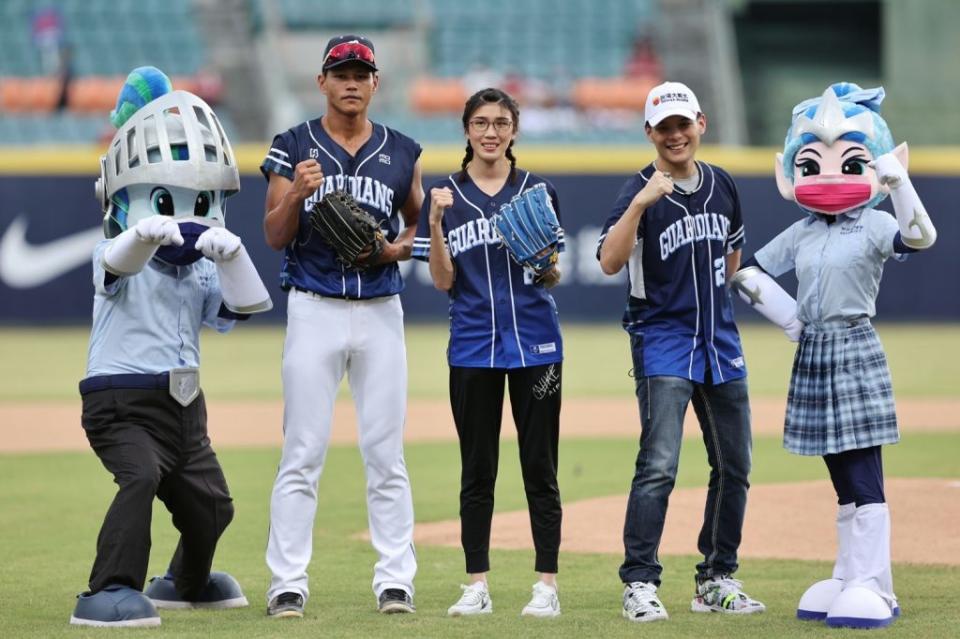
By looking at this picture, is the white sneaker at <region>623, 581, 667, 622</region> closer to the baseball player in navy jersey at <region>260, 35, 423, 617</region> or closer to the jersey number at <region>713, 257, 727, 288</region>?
the baseball player in navy jersey at <region>260, 35, 423, 617</region>

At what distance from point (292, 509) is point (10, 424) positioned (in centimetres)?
745

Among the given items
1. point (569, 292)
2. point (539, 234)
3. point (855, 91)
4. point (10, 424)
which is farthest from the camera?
point (569, 292)

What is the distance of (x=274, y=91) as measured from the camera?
23969mm

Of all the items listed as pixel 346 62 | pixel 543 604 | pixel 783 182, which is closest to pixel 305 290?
pixel 346 62

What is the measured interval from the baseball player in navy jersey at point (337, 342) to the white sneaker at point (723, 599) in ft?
3.61

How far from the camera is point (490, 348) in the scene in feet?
18.3

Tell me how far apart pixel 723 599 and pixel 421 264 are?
14180 mm

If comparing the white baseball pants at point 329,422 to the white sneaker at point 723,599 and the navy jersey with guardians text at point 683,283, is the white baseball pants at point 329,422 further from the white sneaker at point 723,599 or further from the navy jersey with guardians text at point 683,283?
the white sneaker at point 723,599

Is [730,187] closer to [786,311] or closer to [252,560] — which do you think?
[786,311]

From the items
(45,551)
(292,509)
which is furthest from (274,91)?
(292,509)

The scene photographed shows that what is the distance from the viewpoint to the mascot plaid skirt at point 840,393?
5414 millimetres

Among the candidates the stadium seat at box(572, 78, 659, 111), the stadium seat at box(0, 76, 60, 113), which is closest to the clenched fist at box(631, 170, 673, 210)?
the stadium seat at box(572, 78, 659, 111)

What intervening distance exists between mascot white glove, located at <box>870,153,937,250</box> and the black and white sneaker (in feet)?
8.49

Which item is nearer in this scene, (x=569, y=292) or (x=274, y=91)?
(x=569, y=292)
